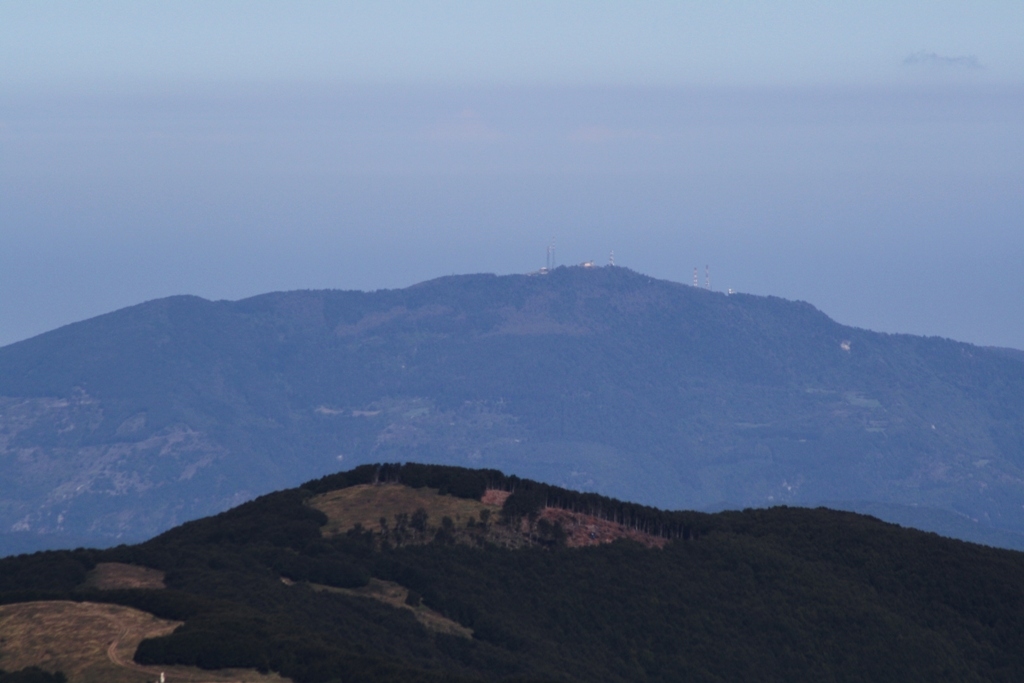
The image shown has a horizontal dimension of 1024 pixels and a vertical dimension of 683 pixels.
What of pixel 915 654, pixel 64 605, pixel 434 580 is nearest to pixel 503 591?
pixel 434 580

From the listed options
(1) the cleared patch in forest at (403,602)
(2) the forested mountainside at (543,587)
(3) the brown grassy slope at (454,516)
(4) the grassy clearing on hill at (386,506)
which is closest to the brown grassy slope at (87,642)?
(2) the forested mountainside at (543,587)

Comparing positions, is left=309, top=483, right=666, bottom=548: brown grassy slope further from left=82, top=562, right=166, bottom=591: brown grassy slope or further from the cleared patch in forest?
left=82, top=562, right=166, bottom=591: brown grassy slope

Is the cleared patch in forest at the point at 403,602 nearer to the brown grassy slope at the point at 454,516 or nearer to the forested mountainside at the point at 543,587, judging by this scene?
the forested mountainside at the point at 543,587

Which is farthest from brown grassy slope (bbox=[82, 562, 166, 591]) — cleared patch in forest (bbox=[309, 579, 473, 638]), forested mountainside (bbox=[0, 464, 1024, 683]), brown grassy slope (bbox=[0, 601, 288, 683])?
brown grassy slope (bbox=[0, 601, 288, 683])

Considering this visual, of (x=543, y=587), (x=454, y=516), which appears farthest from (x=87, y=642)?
(x=454, y=516)

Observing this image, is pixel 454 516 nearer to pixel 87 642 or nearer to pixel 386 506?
pixel 386 506

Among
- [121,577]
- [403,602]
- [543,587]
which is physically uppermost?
[543,587]
